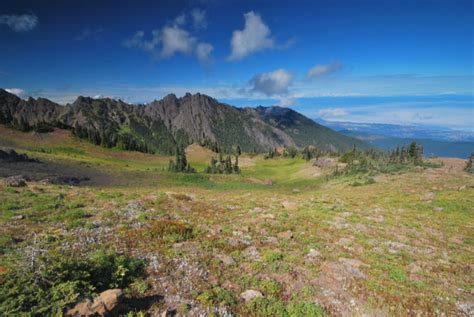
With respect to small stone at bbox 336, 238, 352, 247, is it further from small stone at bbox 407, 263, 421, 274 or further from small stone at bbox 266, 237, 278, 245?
small stone at bbox 266, 237, 278, 245

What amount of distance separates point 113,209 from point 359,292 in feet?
55.3

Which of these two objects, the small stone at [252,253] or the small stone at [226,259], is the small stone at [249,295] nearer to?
the small stone at [226,259]

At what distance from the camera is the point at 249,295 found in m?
9.30

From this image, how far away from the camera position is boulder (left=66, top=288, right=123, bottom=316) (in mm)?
6637

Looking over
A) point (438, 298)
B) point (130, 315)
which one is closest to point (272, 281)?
point (130, 315)

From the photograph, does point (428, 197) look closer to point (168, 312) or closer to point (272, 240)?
point (272, 240)

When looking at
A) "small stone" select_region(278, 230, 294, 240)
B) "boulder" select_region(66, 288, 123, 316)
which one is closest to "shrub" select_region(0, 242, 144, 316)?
"boulder" select_region(66, 288, 123, 316)

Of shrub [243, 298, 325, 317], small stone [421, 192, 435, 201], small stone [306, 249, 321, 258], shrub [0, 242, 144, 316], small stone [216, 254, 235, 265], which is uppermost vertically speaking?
shrub [0, 242, 144, 316]

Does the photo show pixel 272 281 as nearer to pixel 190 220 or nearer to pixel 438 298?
pixel 438 298

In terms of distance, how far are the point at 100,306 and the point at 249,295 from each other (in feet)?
17.2

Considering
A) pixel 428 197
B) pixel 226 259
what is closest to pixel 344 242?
pixel 226 259

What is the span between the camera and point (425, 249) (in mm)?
14844

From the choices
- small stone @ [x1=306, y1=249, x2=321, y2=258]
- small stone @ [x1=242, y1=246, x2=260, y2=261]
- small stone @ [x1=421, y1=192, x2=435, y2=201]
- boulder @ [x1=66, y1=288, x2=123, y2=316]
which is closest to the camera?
boulder @ [x1=66, y1=288, x2=123, y2=316]

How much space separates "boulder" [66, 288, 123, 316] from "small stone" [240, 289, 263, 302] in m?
4.51
